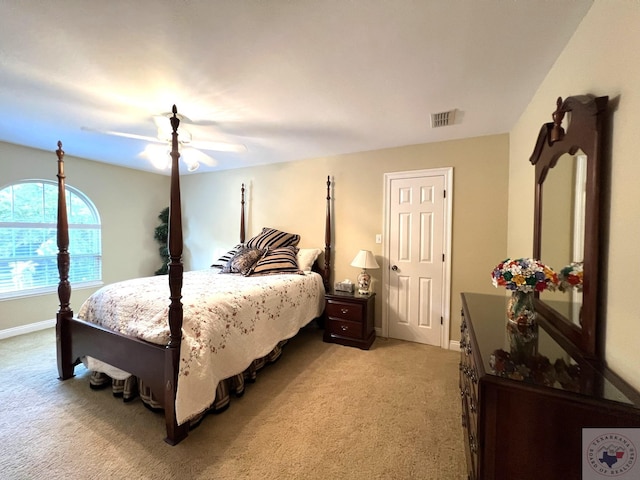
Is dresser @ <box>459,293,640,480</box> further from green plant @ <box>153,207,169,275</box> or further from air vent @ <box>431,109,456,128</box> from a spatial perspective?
green plant @ <box>153,207,169,275</box>

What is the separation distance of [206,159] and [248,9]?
5.62ft

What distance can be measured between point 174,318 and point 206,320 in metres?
0.23

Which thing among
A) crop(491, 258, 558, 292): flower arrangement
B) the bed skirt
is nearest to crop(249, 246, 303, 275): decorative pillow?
the bed skirt

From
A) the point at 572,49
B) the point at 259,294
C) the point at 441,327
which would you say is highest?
the point at 572,49

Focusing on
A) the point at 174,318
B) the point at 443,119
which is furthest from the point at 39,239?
the point at 443,119

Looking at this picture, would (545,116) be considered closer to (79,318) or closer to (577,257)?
(577,257)

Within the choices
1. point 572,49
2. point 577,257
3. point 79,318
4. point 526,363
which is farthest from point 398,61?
point 79,318

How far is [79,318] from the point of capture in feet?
7.38

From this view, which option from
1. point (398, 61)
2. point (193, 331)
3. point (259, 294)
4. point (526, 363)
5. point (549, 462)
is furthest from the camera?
point (259, 294)

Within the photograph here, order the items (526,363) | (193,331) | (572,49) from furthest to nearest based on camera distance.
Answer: (193,331)
(572,49)
(526,363)

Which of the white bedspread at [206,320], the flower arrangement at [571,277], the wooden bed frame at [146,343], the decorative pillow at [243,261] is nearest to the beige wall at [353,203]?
the decorative pillow at [243,261]

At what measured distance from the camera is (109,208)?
163 inches

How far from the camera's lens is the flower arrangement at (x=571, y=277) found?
1228 mm

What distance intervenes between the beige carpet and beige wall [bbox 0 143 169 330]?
3.93ft
